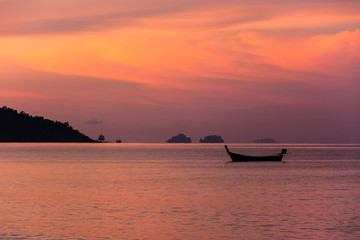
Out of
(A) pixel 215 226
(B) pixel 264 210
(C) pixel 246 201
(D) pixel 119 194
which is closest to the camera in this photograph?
(A) pixel 215 226

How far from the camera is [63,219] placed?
41875 mm

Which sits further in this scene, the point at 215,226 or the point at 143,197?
the point at 143,197

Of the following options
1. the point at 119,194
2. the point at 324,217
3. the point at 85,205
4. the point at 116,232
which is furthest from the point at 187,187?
the point at 116,232

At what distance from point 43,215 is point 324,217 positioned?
71.9ft

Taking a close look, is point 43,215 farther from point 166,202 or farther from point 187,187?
point 187,187

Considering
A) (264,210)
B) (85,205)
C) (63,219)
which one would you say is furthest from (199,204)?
(63,219)

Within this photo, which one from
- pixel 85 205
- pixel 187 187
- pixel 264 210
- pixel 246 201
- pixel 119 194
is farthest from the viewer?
pixel 187 187

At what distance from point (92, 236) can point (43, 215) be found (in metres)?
10.4

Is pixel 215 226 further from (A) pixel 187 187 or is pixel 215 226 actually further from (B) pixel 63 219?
(A) pixel 187 187

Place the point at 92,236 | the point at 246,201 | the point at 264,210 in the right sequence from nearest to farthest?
1. the point at 92,236
2. the point at 264,210
3. the point at 246,201

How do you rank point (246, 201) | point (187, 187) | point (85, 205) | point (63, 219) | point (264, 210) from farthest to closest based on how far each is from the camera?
point (187, 187) → point (246, 201) → point (85, 205) → point (264, 210) → point (63, 219)

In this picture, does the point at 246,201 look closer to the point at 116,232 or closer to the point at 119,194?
the point at 119,194

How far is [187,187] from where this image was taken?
233 feet

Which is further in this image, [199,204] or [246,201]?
[246,201]
